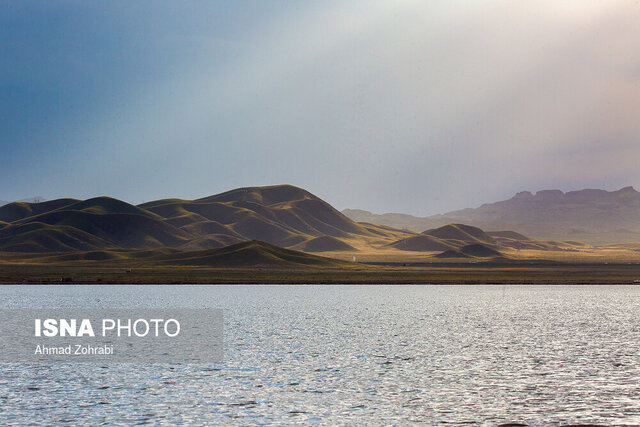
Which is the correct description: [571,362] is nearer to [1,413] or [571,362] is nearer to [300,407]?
[300,407]

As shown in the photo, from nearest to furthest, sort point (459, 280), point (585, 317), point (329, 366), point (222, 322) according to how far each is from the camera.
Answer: point (329, 366) < point (222, 322) < point (585, 317) < point (459, 280)

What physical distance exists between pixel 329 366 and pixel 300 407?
12.9 metres

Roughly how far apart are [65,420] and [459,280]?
167 m

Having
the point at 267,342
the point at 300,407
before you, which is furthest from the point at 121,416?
the point at 267,342

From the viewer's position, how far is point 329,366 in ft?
149

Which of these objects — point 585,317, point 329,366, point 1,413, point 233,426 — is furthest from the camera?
point 585,317

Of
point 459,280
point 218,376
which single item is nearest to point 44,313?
point 218,376

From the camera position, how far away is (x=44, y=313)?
86562mm

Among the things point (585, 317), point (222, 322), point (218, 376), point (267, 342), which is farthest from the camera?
point (585, 317)

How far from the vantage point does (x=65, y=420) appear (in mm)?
29281

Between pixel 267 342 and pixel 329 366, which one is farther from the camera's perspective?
pixel 267 342

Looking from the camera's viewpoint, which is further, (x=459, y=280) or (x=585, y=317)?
(x=459, y=280)

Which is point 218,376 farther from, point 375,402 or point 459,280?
point 459,280

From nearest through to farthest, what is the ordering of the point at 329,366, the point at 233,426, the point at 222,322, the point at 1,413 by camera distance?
the point at 233,426
the point at 1,413
the point at 329,366
the point at 222,322
